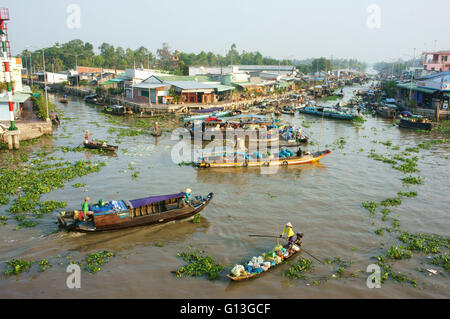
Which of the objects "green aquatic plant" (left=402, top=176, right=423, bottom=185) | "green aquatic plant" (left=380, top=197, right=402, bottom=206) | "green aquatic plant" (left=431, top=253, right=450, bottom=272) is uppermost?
"green aquatic plant" (left=402, top=176, right=423, bottom=185)

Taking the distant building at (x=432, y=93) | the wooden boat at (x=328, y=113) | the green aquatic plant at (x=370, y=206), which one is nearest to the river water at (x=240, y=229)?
the green aquatic plant at (x=370, y=206)

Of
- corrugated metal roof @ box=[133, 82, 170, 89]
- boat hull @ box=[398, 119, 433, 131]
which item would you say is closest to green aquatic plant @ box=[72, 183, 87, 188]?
corrugated metal roof @ box=[133, 82, 170, 89]

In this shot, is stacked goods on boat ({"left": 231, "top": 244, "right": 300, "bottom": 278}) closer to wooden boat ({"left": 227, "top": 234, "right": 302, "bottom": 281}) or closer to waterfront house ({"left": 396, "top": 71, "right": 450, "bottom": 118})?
wooden boat ({"left": 227, "top": 234, "right": 302, "bottom": 281})

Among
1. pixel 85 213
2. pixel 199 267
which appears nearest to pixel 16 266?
pixel 85 213

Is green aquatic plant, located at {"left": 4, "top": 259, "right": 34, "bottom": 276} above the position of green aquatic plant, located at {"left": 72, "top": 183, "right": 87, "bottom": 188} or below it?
below
